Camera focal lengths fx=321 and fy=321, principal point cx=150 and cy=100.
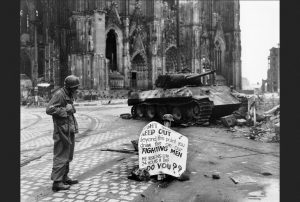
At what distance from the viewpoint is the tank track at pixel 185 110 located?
12953mm

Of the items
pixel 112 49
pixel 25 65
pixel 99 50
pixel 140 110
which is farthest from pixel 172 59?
pixel 140 110

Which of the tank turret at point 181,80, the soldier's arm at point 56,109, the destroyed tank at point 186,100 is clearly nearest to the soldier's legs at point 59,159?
the soldier's arm at point 56,109

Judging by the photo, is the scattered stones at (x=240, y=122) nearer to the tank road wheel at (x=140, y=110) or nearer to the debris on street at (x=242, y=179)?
the tank road wheel at (x=140, y=110)

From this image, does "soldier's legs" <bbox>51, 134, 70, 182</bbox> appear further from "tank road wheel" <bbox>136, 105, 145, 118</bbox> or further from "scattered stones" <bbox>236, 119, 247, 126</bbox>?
"tank road wheel" <bbox>136, 105, 145, 118</bbox>

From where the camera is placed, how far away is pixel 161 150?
18.0 ft

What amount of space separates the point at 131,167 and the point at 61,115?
2.21m

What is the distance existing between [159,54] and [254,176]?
103ft

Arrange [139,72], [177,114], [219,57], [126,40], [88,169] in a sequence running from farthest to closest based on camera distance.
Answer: [219,57] → [139,72] → [126,40] → [177,114] → [88,169]

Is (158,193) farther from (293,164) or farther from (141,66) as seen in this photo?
(141,66)

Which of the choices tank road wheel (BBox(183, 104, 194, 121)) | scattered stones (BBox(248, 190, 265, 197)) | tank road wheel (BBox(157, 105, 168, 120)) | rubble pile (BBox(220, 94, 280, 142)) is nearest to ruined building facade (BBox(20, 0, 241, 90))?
tank road wheel (BBox(157, 105, 168, 120))

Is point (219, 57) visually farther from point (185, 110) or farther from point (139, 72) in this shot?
point (185, 110)

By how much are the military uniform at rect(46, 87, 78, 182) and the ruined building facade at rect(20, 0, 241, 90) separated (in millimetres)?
25718

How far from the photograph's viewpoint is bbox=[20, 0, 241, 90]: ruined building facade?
3120 centimetres

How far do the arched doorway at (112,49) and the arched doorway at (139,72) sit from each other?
2359mm
